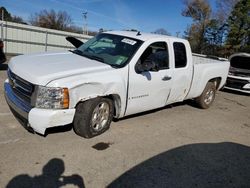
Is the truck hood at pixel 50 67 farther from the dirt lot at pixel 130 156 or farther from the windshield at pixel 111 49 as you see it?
the dirt lot at pixel 130 156

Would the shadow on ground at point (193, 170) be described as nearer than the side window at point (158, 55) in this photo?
Yes

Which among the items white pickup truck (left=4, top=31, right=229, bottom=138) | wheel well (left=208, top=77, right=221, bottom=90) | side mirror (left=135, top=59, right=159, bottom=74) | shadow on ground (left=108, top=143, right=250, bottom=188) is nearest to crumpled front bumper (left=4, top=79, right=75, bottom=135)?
white pickup truck (left=4, top=31, right=229, bottom=138)

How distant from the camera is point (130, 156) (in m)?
4.29

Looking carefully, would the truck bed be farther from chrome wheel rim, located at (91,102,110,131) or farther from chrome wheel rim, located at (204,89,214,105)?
chrome wheel rim, located at (91,102,110,131)

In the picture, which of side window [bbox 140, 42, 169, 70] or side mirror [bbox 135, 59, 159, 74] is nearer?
side mirror [bbox 135, 59, 159, 74]

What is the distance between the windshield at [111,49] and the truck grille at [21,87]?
4.91 ft

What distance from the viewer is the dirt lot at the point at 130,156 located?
3.54 m

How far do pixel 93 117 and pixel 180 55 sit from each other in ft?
9.01

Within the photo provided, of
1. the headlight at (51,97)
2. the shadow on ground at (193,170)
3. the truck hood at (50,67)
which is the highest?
the truck hood at (50,67)

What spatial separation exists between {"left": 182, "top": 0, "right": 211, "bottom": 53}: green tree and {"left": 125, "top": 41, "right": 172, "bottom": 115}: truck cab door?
126 ft

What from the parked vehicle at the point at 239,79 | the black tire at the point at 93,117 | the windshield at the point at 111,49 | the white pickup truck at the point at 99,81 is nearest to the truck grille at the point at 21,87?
the white pickup truck at the point at 99,81

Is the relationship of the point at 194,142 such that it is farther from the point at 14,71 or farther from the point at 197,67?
the point at 14,71

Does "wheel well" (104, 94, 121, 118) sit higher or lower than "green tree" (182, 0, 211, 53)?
lower

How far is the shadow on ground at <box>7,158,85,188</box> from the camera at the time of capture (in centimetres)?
324
